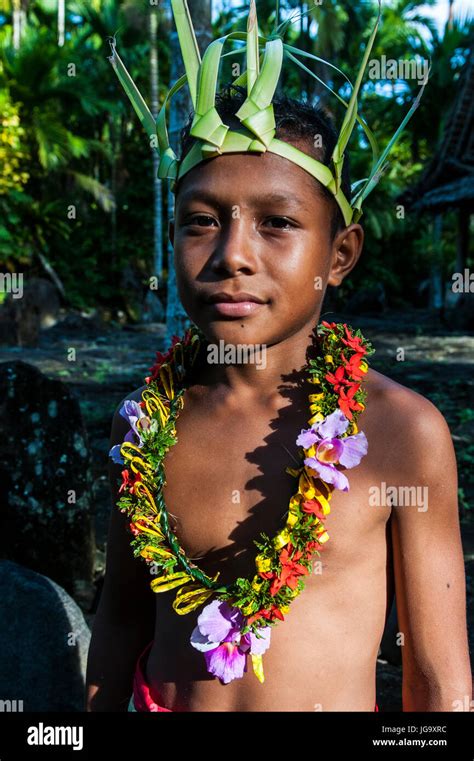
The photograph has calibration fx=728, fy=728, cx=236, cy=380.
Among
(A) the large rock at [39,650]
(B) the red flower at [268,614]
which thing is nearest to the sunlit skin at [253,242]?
(B) the red flower at [268,614]

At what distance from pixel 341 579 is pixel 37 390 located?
9.75 feet

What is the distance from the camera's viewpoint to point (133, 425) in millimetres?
1845

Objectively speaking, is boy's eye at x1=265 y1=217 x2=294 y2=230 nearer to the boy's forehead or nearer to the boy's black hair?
the boy's forehead

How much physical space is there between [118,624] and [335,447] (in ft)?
2.70

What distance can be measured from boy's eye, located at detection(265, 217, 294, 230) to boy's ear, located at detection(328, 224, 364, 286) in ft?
0.66

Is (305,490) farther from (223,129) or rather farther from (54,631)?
(54,631)

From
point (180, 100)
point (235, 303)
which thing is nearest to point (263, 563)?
point (235, 303)

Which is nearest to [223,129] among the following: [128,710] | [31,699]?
[128,710]

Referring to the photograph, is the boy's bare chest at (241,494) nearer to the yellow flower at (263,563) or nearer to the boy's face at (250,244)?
the yellow flower at (263,563)

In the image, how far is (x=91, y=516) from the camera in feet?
14.1

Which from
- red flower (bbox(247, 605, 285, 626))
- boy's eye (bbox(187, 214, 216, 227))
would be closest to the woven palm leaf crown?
boy's eye (bbox(187, 214, 216, 227))

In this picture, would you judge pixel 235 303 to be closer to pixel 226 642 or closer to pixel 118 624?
pixel 226 642

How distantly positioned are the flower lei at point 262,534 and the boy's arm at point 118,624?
0.62 ft

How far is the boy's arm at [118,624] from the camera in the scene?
1944 millimetres
